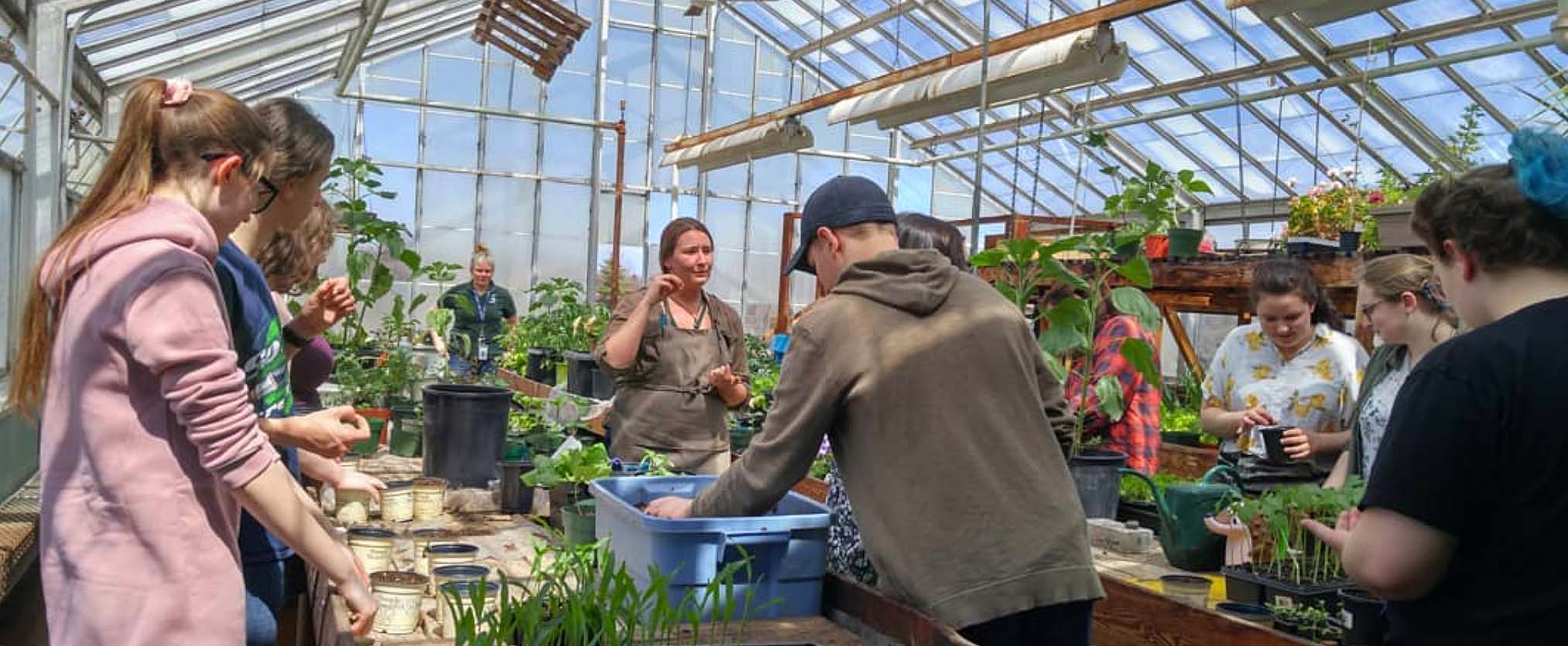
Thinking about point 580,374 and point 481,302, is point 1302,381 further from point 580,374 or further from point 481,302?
point 481,302

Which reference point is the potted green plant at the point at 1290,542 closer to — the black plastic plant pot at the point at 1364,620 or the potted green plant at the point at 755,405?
the black plastic plant pot at the point at 1364,620

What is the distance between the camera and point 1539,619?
144cm

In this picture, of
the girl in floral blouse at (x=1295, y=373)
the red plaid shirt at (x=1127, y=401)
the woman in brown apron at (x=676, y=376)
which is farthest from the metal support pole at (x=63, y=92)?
the girl in floral blouse at (x=1295, y=373)

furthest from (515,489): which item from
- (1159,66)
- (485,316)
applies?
(1159,66)

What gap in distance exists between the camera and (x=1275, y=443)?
122 inches

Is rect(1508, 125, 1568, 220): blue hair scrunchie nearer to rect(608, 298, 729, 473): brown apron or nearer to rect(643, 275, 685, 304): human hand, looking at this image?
rect(643, 275, 685, 304): human hand

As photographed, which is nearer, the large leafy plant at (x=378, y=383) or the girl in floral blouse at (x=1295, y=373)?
the girl in floral blouse at (x=1295, y=373)

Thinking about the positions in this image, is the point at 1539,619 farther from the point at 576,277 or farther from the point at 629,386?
the point at 576,277

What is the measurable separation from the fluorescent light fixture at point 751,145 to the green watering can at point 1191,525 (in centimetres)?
687

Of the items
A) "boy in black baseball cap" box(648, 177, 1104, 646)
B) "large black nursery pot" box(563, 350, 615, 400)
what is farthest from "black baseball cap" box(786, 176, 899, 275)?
"large black nursery pot" box(563, 350, 615, 400)

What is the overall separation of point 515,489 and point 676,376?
68 centimetres

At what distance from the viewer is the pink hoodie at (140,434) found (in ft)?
4.47

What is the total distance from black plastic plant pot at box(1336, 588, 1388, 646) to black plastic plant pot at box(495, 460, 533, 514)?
1628 millimetres

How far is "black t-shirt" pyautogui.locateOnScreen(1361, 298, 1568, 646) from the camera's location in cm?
142
